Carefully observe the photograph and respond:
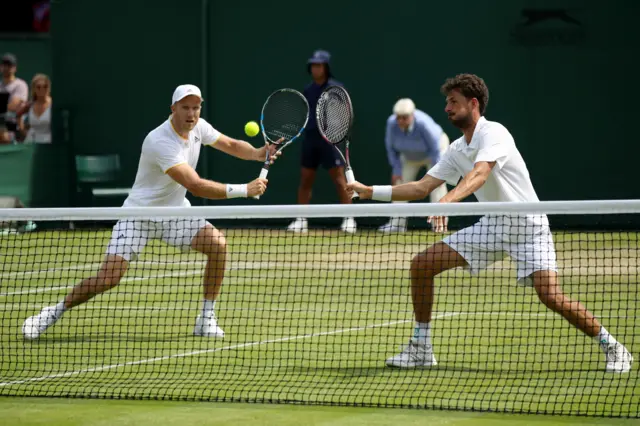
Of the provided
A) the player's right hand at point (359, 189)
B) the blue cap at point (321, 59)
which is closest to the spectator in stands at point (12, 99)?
the blue cap at point (321, 59)

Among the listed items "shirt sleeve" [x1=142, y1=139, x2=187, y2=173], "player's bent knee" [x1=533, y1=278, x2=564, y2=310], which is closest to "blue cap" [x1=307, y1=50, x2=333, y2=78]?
"shirt sleeve" [x1=142, y1=139, x2=187, y2=173]

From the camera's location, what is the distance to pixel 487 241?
6422 mm

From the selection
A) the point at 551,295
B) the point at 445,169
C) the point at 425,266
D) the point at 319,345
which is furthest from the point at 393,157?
the point at 551,295

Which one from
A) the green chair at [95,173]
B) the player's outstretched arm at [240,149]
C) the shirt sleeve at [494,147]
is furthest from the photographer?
the green chair at [95,173]

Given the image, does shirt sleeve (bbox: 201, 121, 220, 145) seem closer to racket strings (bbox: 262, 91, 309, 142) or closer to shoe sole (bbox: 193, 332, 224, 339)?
racket strings (bbox: 262, 91, 309, 142)

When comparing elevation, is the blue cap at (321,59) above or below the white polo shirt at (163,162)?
above

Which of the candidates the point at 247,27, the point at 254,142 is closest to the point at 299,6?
the point at 247,27

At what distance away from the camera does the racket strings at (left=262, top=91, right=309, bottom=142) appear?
7.94m

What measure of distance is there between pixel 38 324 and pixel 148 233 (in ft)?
2.72

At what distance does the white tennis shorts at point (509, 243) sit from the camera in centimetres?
637

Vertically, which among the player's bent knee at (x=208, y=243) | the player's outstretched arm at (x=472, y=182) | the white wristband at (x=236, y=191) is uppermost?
the player's outstretched arm at (x=472, y=182)

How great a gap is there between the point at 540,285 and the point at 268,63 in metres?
8.91

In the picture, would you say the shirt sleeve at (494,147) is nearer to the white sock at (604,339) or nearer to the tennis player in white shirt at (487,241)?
the tennis player in white shirt at (487,241)

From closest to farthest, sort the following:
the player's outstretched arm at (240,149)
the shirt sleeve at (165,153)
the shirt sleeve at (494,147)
Result: the shirt sleeve at (494,147) → the shirt sleeve at (165,153) → the player's outstretched arm at (240,149)
